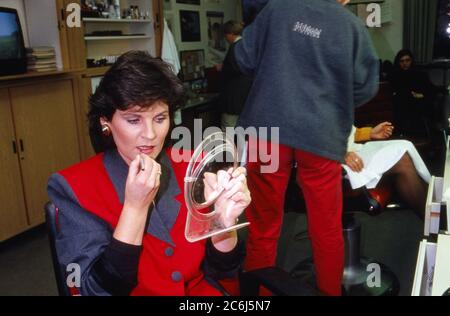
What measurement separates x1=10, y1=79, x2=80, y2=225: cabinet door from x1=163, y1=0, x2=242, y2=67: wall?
180cm

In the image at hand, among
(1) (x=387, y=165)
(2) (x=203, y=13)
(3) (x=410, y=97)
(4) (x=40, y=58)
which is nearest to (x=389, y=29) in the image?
(3) (x=410, y=97)

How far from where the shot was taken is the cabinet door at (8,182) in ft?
8.97

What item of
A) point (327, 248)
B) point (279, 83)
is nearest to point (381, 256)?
point (327, 248)

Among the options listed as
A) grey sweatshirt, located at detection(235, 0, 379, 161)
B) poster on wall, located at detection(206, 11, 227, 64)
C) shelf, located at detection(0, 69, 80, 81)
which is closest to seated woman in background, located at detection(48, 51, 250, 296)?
grey sweatshirt, located at detection(235, 0, 379, 161)

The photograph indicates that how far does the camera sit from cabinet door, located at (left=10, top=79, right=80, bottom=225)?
2.88 metres

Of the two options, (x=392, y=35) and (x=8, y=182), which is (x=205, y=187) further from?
(x=392, y=35)

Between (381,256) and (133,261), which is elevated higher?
(133,261)

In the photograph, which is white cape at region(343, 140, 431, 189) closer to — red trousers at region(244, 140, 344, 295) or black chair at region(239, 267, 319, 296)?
red trousers at region(244, 140, 344, 295)

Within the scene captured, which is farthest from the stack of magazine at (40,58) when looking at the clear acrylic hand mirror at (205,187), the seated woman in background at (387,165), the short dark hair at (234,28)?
the clear acrylic hand mirror at (205,187)

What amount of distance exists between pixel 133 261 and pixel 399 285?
1.70m

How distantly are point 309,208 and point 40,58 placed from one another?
7.02 ft
